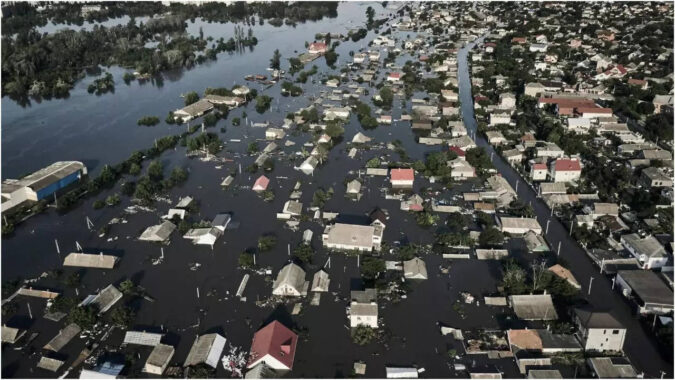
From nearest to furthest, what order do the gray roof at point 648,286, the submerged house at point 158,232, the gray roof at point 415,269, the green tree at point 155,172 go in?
1. the gray roof at point 648,286
2. the gray roof at point 415,269
3. the submerged house at point 158,232
4. the green tree at point 155,172

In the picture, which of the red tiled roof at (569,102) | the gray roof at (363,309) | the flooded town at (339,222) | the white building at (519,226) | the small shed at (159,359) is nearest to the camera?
the small shed at (159,359)

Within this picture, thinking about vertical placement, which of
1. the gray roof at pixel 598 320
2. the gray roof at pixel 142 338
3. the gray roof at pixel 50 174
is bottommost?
the gray roof at pixel 142 338

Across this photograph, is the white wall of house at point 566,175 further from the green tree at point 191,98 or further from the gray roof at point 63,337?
the green tree at point 191,98

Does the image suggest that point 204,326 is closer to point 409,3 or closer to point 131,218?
point 131,218

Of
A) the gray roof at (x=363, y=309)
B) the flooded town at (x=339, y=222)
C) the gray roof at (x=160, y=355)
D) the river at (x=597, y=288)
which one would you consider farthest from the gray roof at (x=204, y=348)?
the river at (x=597, y=288)

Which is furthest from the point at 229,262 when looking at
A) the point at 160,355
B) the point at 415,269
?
the point at 415,269

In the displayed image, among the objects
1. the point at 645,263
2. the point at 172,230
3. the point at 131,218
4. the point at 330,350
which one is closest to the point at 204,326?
the point at 330,350
